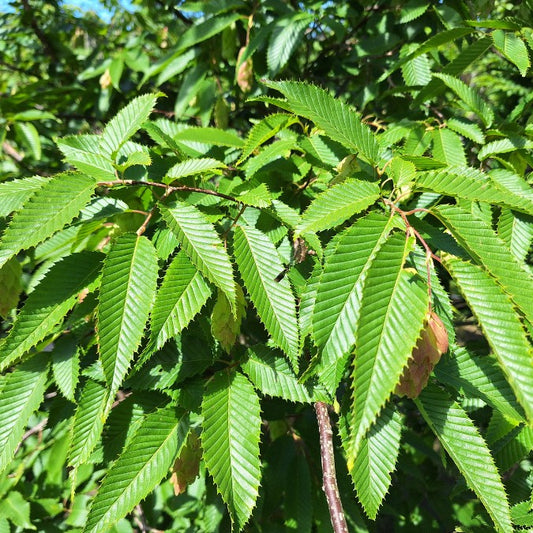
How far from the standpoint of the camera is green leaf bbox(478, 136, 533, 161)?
1047 millimetres

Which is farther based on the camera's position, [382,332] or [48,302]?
[48,302]

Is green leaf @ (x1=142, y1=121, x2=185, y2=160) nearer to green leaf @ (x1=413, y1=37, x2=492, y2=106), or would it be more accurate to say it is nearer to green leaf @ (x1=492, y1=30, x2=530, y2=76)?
green leaf @ (x1=413, y1=37, x2=492, y2=106)

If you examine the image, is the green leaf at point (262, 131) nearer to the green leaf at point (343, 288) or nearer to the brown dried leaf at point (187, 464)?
the green leaf at point (343, 288)

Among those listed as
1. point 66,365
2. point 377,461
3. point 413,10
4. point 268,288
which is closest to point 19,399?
point 66,365

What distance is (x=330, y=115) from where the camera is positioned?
0.83 metres

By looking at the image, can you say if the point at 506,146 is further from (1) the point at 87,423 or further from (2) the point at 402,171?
(1) the point at 87,423

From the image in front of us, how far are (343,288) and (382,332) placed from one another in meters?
0.10

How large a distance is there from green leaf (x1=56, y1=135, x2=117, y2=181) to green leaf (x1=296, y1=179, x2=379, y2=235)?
411 millimetres

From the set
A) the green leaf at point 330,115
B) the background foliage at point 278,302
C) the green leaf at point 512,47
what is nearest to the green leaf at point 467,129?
the background foliage at point 278,302

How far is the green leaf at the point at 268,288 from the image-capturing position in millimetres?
728

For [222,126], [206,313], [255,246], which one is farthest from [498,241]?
[222,126]

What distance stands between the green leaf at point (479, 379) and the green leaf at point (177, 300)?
451 mm

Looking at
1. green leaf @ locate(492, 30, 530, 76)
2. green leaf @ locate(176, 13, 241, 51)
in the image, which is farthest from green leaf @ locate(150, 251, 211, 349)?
green leaf @ locate(176, 13, 241, 51)

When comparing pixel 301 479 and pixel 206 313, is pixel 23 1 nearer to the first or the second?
pixel 206 313
